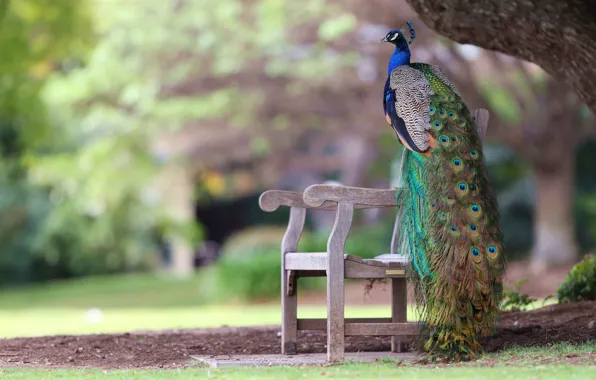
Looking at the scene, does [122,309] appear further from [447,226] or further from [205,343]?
[447,226]

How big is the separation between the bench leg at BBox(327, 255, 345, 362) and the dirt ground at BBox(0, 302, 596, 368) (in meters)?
1.14

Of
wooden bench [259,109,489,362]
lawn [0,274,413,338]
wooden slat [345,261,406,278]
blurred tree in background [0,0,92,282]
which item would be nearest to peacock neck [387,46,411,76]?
wooden bench [259,109,489,362]

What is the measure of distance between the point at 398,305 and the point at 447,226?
1397mm

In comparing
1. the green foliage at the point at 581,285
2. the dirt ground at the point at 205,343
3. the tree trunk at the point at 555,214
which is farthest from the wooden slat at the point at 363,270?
the tree trunk at the point at 555,214

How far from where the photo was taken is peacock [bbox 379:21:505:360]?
6871mm

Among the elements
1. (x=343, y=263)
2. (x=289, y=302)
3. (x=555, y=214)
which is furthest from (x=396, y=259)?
(x=555, y=214)

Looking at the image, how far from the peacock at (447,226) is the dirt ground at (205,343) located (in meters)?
0.71

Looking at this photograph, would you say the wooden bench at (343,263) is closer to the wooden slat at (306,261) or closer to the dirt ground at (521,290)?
the wooden slat at (306,261)

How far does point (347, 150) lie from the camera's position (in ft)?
84.1

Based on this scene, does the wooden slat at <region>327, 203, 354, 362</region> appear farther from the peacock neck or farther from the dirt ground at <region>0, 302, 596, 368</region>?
the peacock neck

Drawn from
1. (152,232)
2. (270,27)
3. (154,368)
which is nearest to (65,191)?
(152,232)

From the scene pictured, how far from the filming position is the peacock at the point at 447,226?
6.87m

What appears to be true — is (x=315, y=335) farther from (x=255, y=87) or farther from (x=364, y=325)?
(x=255, y=87)

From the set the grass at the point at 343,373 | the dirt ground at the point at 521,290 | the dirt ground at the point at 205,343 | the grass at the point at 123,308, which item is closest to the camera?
the grass at the point at 343,373
